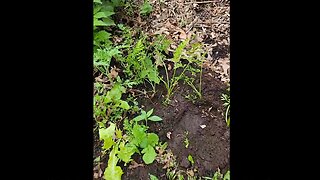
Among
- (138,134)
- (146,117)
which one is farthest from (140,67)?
(138,134)

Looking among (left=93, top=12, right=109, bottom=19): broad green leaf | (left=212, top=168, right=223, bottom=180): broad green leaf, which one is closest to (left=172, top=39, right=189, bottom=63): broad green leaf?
(left=93, top=12, right=109, bottom=19): broad green leaf

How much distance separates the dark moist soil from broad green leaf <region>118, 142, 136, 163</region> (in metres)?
0.04

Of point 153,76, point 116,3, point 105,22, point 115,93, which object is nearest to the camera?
point 115,93

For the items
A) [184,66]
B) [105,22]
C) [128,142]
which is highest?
[105,22]

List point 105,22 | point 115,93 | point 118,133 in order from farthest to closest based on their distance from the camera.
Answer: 1. point 105,22
2. point 115,93
3. point 118,133

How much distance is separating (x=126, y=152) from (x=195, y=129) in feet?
1.29

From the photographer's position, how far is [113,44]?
2830 millimetres

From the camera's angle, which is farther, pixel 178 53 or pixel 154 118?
pixel 178 53

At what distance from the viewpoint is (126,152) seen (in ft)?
7.24

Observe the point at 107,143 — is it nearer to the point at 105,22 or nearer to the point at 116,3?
the point at 105,22

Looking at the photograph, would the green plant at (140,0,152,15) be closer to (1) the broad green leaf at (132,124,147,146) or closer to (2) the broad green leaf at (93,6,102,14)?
(2) the broad green leaf at (93,6,102,14)

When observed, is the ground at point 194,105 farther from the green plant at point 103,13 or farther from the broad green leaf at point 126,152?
the green plant at point 103,13
